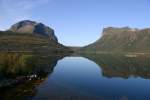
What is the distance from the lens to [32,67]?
117 meters

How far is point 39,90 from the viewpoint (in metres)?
77.4

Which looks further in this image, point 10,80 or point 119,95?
point 10,80

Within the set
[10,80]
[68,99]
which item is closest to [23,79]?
[10,80]

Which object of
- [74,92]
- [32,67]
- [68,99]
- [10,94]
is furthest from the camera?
[32,67]

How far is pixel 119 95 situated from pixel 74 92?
1284cm

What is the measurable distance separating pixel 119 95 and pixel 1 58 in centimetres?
4545

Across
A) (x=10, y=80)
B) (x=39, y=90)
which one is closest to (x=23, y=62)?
(x=10, y=80)

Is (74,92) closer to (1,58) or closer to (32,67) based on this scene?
(1,58)

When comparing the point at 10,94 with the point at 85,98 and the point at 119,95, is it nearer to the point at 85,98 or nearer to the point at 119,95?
the point at 85,98

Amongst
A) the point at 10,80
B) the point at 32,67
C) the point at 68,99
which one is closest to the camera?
the point at 68,99

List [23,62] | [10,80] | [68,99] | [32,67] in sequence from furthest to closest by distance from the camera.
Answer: [32,67] → [23,62] → [10,80] → [68,99]

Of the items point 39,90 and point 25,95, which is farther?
point 39,90

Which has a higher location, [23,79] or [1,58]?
[1,58]

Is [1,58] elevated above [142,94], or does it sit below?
above
